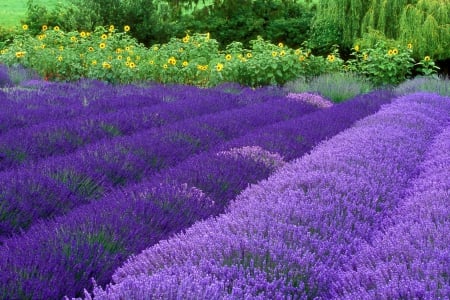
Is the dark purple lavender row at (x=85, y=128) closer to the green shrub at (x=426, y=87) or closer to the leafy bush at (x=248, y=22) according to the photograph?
the green shrub at (x=426, y=87)

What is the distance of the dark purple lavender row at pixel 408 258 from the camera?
247 cm

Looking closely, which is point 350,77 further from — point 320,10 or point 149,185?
point 149,185

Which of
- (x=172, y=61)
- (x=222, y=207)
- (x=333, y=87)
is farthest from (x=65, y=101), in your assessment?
(x=333, y=87)

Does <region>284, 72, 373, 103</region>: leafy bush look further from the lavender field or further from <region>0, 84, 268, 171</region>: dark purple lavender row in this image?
the lavender field

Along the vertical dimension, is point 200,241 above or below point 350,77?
above

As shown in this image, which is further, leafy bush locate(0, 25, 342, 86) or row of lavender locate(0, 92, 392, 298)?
leafy bush locate(0, 25, 342, 86)

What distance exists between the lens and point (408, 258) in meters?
2.86

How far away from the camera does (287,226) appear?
10.3ft

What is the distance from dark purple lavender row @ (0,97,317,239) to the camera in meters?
3.70

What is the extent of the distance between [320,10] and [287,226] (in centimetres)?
1302

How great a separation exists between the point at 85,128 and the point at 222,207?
242cm

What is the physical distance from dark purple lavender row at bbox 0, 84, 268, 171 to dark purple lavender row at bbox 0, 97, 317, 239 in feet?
1.17

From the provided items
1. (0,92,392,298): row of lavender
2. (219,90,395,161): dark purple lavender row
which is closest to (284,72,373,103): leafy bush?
(219,90,395,161): dark purple lavender row

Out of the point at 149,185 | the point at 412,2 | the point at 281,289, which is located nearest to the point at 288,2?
the point at 412,2
